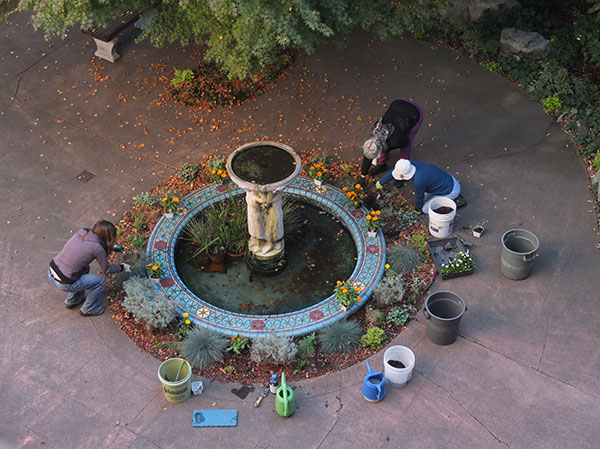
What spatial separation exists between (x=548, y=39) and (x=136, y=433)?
10157 mm

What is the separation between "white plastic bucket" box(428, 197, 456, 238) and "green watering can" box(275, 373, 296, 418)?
333 cm

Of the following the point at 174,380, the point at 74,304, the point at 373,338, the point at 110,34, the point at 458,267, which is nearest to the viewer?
the point at 174,380

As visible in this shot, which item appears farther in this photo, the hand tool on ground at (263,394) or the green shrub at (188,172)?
the green shrub at (188,172)

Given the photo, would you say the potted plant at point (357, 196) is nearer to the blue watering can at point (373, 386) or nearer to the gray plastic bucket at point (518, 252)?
the gray plastic bucket at point (518, 252)

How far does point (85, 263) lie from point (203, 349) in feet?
6.10

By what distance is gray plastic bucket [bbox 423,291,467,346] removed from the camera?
9281 millimetres

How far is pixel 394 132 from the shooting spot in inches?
441

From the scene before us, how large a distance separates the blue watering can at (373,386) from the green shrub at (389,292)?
1.16 m

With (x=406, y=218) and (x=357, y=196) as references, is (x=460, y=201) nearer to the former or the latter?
(x=406, y=218)

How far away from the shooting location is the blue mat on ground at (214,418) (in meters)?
8.81

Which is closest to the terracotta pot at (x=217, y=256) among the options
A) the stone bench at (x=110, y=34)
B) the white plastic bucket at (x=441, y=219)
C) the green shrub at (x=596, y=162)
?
the white plastic bucket at (x=441, y=219)

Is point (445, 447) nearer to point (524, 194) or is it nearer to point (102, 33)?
point (524, 194)

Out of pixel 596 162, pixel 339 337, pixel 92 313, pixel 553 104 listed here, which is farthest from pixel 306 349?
pixel 553 104

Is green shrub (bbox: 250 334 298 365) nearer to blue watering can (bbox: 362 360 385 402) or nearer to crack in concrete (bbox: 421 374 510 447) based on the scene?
blue watering can (bbox: 362 360 385 402)
